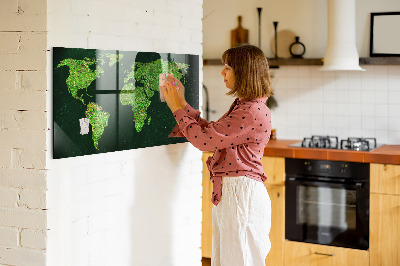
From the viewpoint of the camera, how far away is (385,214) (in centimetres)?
402

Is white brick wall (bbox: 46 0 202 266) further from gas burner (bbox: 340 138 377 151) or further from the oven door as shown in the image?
gas burner (bbox: 340 138 377 151)

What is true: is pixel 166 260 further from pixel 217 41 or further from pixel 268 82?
pixel 217 41

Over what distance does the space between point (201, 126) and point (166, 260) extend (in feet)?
2.37

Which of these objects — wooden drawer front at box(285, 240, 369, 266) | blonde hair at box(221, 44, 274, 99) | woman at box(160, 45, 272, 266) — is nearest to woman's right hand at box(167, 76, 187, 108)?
woman at box(160, 45, 272, 266)

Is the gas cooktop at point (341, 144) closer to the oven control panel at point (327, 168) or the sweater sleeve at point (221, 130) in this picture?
the oven control panel at point (327, 168)

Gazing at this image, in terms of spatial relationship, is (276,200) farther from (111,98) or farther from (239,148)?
(111,98)

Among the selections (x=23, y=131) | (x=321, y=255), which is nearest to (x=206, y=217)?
(x=321, y=255)

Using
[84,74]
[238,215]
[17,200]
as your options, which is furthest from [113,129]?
[238,215]

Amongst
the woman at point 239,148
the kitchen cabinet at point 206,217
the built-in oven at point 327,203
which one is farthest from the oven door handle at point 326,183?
the woman at point 239,148

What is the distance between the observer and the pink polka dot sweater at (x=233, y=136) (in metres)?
2.61

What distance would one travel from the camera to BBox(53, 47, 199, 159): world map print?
2.28 m

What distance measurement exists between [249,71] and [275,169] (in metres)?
1.83

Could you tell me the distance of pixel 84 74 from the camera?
93.2 inches

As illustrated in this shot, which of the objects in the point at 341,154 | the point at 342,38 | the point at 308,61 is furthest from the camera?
the point at 308,61
